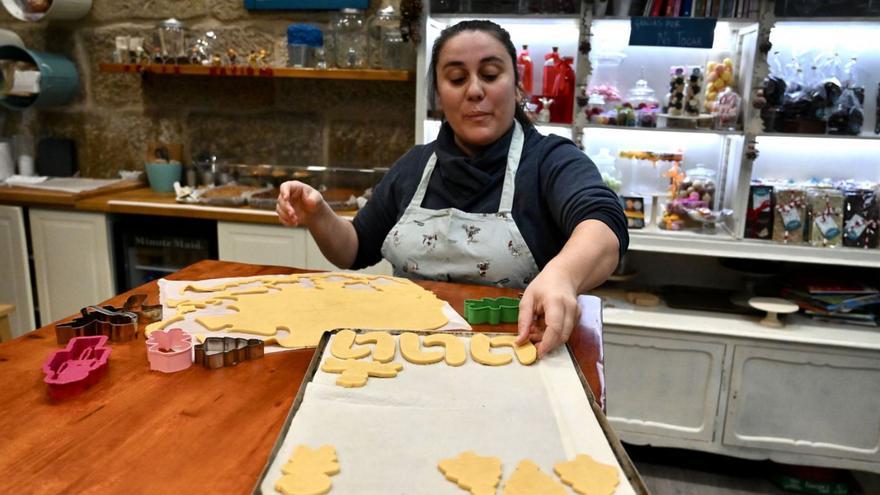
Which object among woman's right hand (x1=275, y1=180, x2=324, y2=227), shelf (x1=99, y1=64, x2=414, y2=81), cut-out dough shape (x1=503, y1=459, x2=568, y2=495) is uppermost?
shelf (x1=99, y1=64, x2=414, y2=81)

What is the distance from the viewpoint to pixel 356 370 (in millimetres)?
899

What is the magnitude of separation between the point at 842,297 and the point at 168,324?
2289 mm

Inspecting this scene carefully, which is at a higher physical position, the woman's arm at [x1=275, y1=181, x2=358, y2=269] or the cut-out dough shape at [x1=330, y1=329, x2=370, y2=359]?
the woman's arm at [x1=275, y1=181, x2=358, y2=269]

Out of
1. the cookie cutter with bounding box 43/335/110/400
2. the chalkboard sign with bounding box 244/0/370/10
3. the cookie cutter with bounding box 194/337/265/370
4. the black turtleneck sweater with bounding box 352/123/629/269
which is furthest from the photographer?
the chalkboard sign with bounding box 244/0/370/10

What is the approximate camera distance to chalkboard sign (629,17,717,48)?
2.18m

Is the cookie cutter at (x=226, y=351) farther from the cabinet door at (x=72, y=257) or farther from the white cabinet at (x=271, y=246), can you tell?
the cabinet door at (x=72, y=257)

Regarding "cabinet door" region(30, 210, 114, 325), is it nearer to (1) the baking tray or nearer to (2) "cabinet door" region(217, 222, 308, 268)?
(2) "cabinet door" region(217, 222, 308, 268)

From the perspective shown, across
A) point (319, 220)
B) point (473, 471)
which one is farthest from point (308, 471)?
point (319, 220)

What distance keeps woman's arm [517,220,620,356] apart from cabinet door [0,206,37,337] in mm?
2658

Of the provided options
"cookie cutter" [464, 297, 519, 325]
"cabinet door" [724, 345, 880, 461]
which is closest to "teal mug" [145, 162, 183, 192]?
"cookie cutter" [464, 297, 519, 325]

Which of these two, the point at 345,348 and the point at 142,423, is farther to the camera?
the point at 345,348

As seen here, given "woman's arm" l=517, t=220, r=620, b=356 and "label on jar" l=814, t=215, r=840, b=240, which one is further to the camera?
"label on jar" l=814, t=215, r=840, b=240

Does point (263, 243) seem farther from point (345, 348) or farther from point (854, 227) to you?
point (854, 227)

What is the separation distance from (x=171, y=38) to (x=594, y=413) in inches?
112
